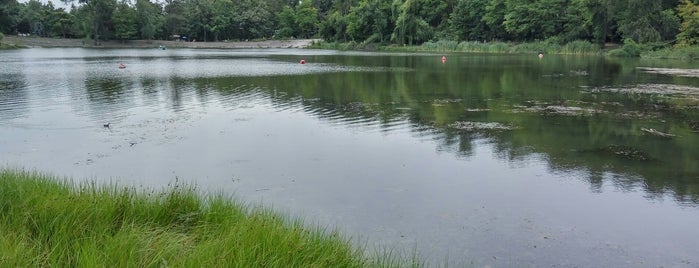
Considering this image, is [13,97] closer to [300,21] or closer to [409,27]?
[409,27]

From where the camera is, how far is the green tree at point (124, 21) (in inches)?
3563

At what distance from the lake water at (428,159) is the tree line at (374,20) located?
3735 centimetres

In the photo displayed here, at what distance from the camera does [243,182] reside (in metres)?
8.12

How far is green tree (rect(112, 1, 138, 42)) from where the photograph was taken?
90.5 meters

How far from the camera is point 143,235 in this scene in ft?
14.2

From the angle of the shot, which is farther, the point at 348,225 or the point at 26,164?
the point at 26,164

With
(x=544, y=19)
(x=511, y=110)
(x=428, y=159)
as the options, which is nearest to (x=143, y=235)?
(x=428, y=159)

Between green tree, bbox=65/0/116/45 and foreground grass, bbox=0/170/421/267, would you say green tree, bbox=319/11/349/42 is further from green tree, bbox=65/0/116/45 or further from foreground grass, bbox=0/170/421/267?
foreground grass, bbox=0/170/421/267

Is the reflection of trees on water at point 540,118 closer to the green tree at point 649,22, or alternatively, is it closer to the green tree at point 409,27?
the green tree at point 649,22

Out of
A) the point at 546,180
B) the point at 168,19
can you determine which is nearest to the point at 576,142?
the point at 546,180

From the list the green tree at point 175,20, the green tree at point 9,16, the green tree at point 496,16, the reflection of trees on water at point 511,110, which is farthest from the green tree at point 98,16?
the reflection of trees on water at point 511,110

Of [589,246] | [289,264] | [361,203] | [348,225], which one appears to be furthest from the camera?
[361,203]

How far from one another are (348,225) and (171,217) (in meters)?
2.08

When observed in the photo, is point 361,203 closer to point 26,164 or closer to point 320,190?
point 320,190
